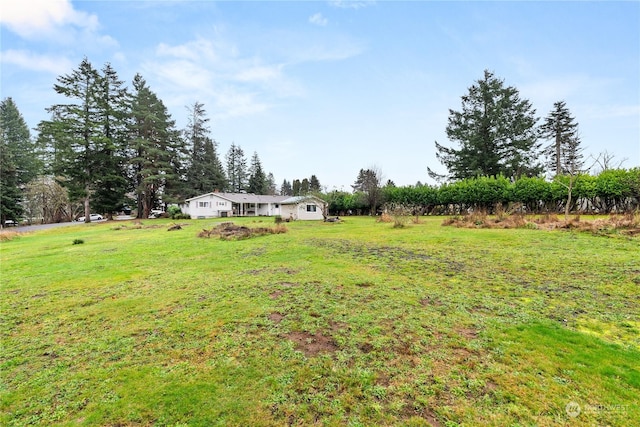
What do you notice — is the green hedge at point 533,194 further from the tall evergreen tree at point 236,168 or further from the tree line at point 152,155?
the tall evergreen tree at point 236,168

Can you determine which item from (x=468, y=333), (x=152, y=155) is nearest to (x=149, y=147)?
→ (x=152, y=155)

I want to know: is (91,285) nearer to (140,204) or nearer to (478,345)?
(478,345)

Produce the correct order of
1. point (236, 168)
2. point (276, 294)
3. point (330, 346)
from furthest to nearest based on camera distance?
point (236, 168) → point (276, 294) → point (330, 346)

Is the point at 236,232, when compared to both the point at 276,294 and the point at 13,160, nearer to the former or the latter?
the point at 276,294

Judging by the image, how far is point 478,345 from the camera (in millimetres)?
3215

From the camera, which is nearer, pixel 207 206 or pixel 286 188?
pixel 207 206

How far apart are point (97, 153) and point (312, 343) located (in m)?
38.9

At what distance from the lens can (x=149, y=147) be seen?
35.0 metres

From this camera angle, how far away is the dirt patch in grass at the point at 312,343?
3.20 m

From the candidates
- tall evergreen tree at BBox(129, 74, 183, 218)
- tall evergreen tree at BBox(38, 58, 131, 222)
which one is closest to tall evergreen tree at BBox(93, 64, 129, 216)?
tall evergreen tree at BBox(38, 58, 131, 222)

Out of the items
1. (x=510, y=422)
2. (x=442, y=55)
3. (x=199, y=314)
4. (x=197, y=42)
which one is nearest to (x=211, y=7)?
(x=197, y=42)

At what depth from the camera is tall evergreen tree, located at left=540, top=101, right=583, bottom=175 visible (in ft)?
111

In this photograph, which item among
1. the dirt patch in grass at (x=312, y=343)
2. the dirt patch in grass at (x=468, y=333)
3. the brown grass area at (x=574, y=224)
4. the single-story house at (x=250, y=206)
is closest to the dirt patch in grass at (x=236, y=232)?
the dirt patch in grass at (x=312, y=343)

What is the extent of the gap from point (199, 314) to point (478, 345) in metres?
4.01
